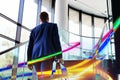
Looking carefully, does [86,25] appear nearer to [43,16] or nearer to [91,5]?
[91,5]

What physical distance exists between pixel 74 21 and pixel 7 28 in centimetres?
569

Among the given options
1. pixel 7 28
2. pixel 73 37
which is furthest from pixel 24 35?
pixel 73 37

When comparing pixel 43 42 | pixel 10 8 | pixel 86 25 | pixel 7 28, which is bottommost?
pixel 43 42

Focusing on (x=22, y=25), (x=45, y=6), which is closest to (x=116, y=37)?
(x=22, y=25)

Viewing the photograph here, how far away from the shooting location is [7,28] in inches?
294

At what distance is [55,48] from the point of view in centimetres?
245

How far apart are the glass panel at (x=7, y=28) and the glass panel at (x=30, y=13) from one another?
0.82 meters

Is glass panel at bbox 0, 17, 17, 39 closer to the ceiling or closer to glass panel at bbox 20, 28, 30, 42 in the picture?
glass panel at bbox 20, 28, 30, 42

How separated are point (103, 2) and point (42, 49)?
10.5 metres

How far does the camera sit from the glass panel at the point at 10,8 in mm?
7464

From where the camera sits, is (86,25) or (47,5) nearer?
(47,5)

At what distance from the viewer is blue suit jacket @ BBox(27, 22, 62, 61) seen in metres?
2.41

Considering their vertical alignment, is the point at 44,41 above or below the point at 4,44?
below

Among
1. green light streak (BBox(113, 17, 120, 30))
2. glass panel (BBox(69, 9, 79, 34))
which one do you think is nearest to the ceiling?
glass panel (BBox(69, 9, 79, 34))
